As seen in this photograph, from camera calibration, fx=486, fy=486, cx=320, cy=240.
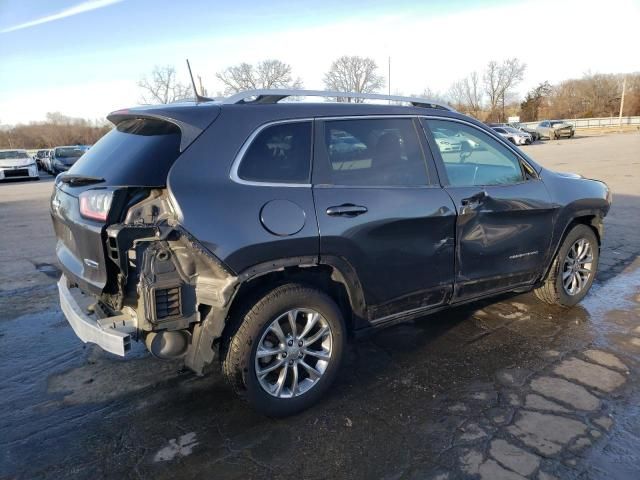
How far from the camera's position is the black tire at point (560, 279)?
4.55 m

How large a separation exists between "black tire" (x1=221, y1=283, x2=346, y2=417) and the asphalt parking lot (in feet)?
0.41

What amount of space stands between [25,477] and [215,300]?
134 cm

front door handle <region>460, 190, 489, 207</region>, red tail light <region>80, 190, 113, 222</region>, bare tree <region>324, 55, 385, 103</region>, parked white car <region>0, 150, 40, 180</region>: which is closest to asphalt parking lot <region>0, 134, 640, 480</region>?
front door handle <region>460, 190, 489, 207</region>

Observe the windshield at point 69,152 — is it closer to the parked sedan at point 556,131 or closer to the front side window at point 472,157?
the front side window at point 472,157

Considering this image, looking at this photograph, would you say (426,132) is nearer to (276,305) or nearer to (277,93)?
(277,93)

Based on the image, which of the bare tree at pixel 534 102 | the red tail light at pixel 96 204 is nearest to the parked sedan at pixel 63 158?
the red tail light at pixel 96 204

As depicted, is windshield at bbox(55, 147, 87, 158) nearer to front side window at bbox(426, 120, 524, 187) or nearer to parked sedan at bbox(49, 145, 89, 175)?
parked sedan at bbox(49, 145, 89, 175)

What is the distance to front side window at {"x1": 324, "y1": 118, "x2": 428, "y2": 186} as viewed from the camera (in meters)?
3.17

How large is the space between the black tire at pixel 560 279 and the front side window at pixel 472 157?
0.93m

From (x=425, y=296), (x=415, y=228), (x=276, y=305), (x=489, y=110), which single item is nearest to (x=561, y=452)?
(x=425, y=296)

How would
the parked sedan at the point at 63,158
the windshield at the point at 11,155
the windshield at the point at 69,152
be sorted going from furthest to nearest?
the windshield at the point at 69,152
the parked sedan at the point at 63,158
the windshield at the point at 11,155

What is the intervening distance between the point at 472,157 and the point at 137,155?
261 cm

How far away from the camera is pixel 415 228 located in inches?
132

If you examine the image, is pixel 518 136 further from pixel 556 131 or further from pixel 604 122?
pixel 604 122
